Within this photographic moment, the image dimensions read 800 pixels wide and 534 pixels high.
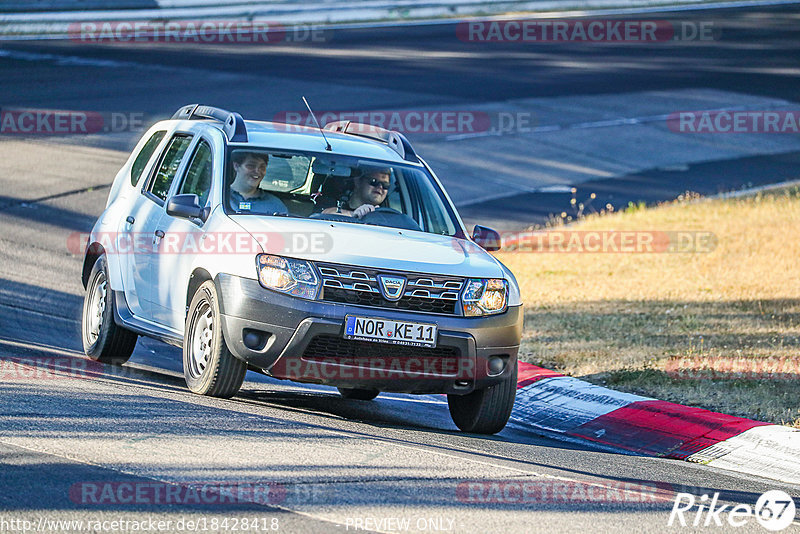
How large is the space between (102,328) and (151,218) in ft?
3.23

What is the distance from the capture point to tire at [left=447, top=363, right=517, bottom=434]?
8.15 meters

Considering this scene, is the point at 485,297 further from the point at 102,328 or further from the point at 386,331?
→ the point at 102,328

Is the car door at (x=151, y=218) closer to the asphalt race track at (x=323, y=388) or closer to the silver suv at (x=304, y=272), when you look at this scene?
the silver suv at (x=304, y=272)

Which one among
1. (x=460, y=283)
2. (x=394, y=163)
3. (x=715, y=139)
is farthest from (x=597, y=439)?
(x=715, y=139)

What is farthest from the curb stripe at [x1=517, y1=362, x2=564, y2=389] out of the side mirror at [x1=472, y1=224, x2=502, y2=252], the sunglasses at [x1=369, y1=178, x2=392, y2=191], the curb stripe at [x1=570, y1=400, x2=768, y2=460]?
the sunglasses at [x1=369, y1=178, x2=392, y2=191]

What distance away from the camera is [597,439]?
8.79 meters

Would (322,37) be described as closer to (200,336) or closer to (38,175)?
(38,175)

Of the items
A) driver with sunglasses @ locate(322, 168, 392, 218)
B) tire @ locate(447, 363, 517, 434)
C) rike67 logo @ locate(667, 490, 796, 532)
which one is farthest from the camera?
driver with sunglasses @ locate(322, 168, 392, 218)

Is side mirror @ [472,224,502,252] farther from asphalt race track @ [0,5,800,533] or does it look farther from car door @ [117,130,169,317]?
car door @ [117,130,169,317]

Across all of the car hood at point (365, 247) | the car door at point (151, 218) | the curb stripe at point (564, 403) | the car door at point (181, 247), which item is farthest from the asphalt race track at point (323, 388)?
the car hood at point (365, 247)

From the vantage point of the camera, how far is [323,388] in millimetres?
10109

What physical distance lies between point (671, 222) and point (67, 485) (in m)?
12.6

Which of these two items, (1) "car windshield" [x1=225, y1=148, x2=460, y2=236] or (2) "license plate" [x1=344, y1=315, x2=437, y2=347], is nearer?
(2) "license plate" [x1=344, y1=315, x2=437, y2=347]

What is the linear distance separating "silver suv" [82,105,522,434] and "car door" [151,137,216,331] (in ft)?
0.05
